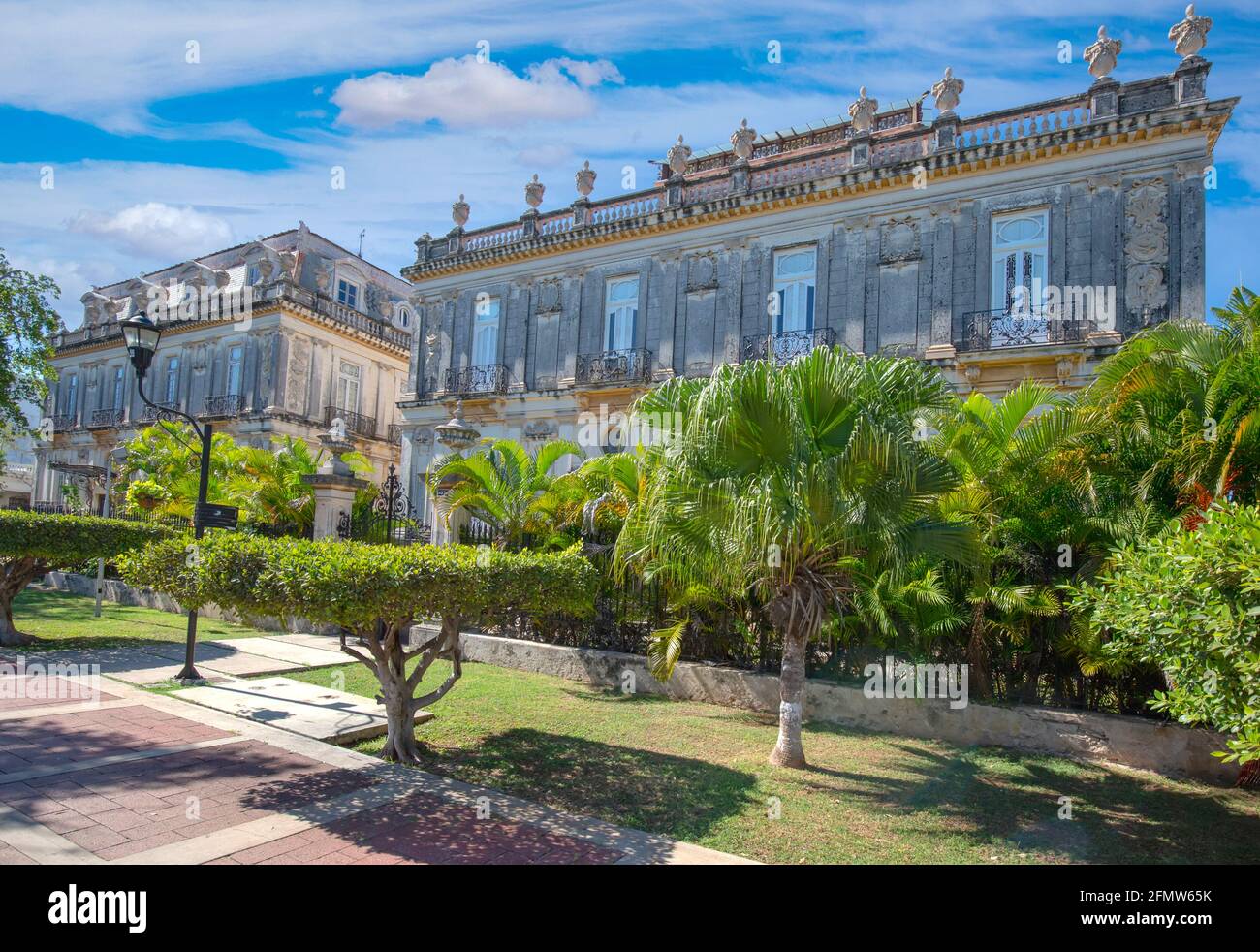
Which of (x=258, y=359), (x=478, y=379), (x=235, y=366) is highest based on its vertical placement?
(x=258, y=359)

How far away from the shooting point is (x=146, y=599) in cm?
1680

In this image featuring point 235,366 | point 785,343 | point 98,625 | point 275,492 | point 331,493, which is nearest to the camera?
point 331,493

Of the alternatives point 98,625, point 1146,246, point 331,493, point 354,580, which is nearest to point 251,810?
point 354,580

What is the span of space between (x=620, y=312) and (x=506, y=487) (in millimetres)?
10029

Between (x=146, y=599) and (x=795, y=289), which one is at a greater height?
(x=795, y=289)

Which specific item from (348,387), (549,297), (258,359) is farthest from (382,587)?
(348,387)

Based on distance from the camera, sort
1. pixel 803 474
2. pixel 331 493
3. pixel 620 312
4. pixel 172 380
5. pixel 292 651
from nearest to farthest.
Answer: pixel 803 474 < pixel 292 651 < pixel 331 493 < pixel 620 312 < pixel 172 380

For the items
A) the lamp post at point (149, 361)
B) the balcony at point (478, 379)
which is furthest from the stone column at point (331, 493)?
the balcony at point (478, 379)

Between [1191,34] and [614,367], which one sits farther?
[614,367]

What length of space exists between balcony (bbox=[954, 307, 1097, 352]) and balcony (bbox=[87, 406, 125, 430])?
32.4 metres

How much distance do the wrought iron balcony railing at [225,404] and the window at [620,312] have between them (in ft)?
50.2

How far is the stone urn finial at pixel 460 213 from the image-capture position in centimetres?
2377

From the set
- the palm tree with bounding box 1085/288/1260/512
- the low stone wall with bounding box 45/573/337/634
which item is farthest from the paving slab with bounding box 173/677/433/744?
the palm tree with bounding box 1085/288/1260/512

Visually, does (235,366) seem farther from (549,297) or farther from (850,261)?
(850,261)
